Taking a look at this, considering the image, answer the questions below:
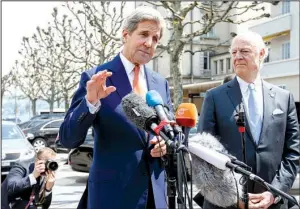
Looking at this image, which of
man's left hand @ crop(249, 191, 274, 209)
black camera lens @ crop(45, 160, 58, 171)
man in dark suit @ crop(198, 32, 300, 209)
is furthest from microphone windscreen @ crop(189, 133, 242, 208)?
black camera lens @ crop(45, 160, 58, 171)

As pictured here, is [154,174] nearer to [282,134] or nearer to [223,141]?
[223,141]

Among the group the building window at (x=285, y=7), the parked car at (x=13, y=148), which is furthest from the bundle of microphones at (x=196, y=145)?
the building window at (x=285, y=7)

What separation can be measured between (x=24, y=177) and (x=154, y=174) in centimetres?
277

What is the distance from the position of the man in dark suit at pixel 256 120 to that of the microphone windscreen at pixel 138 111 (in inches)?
45.1

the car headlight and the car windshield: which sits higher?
the car windshield

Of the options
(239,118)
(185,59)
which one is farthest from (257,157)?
(185,59)

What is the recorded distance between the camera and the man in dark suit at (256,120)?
2881mm

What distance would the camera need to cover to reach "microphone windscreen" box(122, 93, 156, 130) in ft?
5.79

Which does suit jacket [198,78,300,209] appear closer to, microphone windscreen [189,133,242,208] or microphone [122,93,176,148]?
microphone windscreen [189,133,242,208]

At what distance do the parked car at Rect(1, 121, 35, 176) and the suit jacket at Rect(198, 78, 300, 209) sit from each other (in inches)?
251

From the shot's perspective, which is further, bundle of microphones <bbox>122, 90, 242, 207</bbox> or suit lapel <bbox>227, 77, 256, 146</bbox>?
suit lapel <bbox>227, 77, 256, 146</bbox>

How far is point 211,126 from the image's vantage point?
2.95 meters

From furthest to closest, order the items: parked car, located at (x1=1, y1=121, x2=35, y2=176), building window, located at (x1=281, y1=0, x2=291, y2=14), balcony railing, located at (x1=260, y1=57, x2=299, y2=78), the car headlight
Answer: building window, located at (x1=281, y1=0, x2=291, y2=14)
balcony railing, located at (x1=260, y1=57, x2=299, y2=78)
the car headlight
parked car, located at (x1=1, y1=121, x2=35, y2=176)

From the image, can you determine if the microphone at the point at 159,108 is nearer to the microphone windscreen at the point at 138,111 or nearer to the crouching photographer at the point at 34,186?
the microphone windscreen at the point at 138,111
